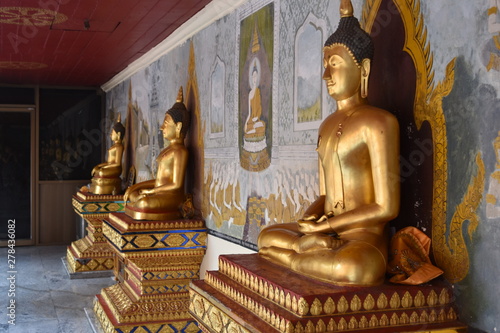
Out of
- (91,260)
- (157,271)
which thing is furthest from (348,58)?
(91,260)

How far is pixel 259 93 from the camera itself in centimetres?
370

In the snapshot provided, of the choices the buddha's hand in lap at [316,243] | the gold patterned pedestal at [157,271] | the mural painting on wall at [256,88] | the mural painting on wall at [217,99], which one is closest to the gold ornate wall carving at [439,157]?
the buddha's hand in lap at [316,243]

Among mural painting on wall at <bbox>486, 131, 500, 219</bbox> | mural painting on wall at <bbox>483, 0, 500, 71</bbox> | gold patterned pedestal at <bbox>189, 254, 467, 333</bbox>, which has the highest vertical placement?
mural painting on wall at <bbox>483, 0, 500, 71</bbox>

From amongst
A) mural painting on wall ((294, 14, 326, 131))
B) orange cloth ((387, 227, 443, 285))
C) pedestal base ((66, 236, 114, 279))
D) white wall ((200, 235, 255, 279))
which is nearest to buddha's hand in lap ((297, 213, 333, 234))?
orange cloth ((387, 227, 443, 285))

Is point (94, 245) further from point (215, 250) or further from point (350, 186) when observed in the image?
point (350, 186)

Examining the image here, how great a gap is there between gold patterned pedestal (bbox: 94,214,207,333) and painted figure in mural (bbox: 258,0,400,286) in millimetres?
2230

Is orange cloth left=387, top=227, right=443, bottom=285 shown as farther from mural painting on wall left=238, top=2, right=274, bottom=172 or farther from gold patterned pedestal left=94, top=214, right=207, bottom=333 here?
gold patterned pedestal left=94, top=214, right=207, bottom=333

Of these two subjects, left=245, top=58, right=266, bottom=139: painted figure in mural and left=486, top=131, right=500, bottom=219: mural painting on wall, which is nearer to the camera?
left=486, top=131, right=500, bottom=219: mural painting on wall

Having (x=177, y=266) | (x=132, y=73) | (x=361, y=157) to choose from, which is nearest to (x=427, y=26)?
(x=361, y=157)

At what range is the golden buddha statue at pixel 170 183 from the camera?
15.6 feet

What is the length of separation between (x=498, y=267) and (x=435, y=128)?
0.57 metres

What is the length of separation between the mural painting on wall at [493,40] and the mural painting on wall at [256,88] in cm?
173

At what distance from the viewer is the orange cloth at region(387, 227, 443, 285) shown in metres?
2.09

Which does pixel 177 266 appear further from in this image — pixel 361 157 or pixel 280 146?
pixel 361 157
